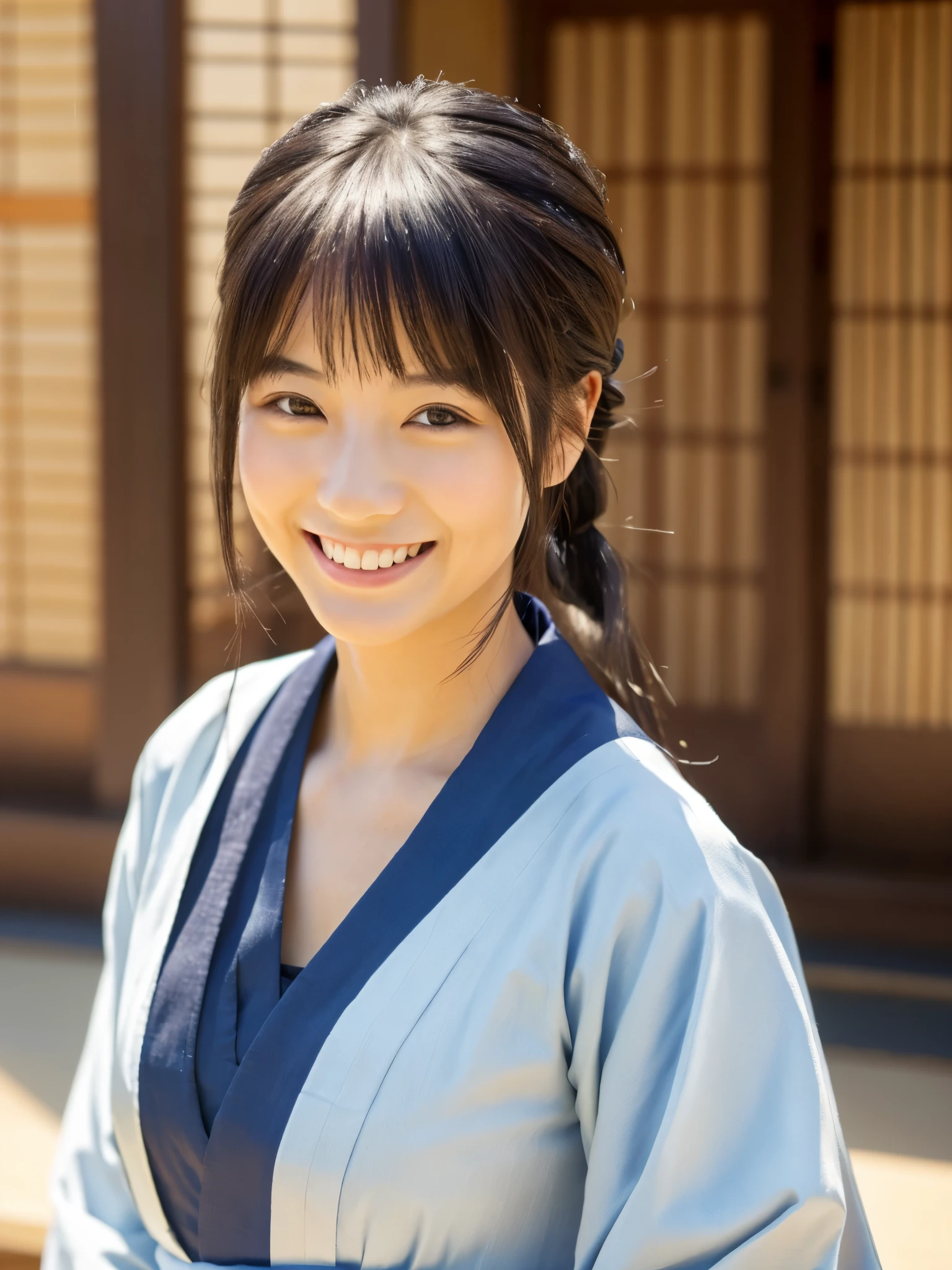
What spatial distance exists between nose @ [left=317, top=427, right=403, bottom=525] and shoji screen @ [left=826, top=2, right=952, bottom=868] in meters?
3.21

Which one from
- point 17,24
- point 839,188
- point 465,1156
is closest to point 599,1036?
point 465,1156

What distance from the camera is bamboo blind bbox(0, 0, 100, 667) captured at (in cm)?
436

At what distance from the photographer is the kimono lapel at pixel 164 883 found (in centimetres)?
145

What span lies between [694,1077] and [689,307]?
3491mm

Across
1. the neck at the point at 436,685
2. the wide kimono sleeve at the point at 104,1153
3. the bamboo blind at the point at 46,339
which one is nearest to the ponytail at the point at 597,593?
the neck at the point at 436,685

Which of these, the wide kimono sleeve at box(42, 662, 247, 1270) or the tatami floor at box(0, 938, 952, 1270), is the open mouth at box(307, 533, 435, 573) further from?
the tatami floor at box(0, 938, 952, 1270)

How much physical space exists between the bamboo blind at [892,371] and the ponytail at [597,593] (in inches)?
109

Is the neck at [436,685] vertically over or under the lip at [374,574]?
under

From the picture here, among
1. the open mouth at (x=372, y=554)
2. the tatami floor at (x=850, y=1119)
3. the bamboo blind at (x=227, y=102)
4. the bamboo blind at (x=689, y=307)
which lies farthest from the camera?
the bamboo blind at (x=689, y=307)

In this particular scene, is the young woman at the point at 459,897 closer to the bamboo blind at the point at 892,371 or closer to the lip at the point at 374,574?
the lip at the point at 374,574

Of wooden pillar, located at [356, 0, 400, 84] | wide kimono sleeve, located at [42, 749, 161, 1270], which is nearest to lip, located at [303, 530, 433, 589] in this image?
wide kimono sleeve, located at [42, 749, 161, 1270]

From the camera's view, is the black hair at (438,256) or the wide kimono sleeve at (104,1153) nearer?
the black hair at (438,256)

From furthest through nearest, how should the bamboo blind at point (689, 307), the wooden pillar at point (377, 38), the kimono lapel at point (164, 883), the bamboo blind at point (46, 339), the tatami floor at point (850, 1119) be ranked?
the bamboo blind at point (46, 339) < the bamboo blind at point (689, 307) < the wooden pillar at point (377, 38) < the tatami floor at point (850, 1119) < the kimono lapel at point (164, 883)

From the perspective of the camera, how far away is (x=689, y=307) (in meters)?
4.36
